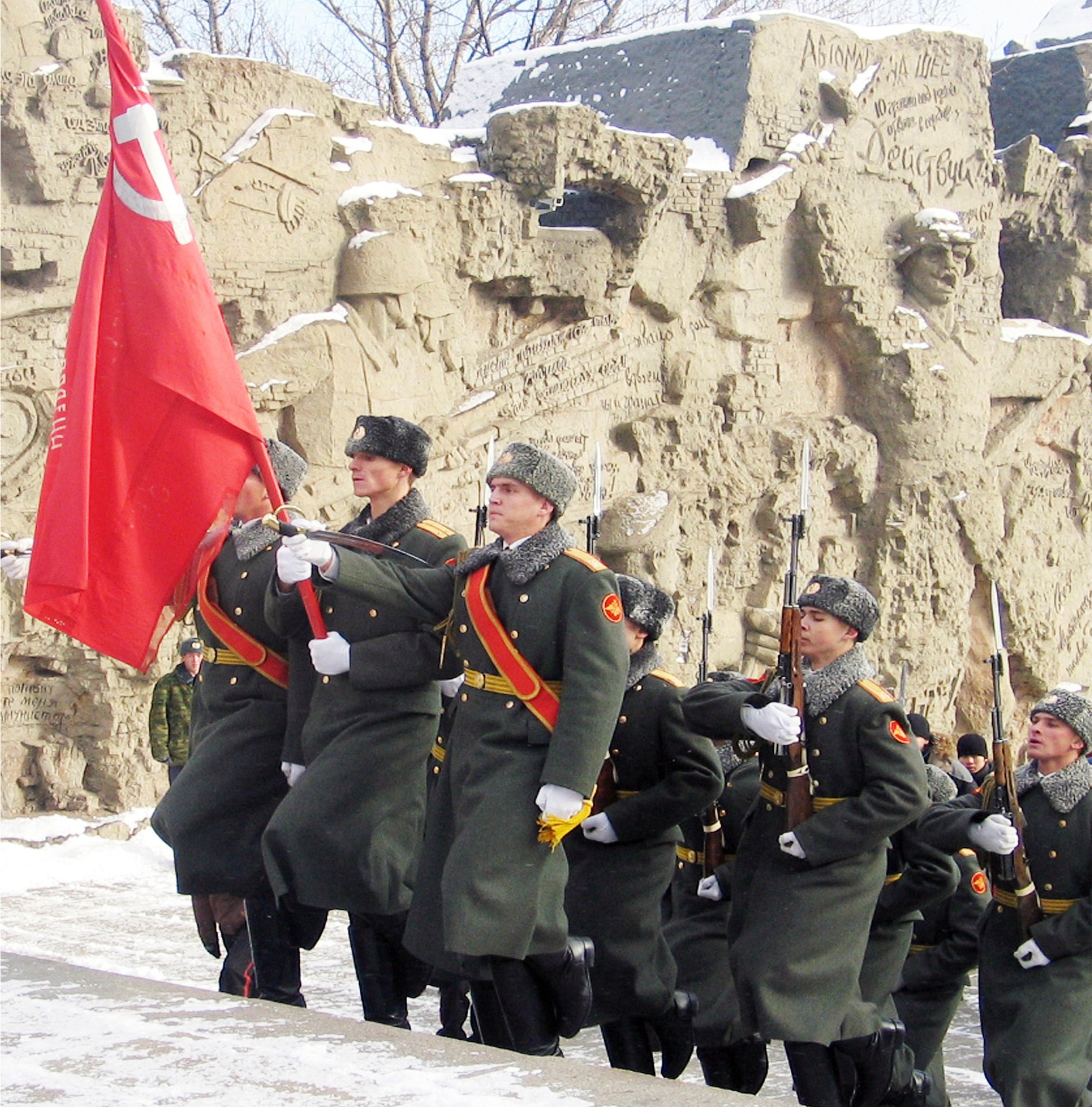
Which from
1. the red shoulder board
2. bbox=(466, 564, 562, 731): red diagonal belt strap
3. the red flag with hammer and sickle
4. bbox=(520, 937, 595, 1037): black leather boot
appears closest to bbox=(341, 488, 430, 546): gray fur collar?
the red flag with hammer and sickle

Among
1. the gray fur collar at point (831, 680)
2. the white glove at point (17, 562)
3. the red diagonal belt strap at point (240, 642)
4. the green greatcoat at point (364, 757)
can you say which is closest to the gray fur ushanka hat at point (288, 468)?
the red diagonal belt strap at point (240, 642)

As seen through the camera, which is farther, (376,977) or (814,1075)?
(376,977)

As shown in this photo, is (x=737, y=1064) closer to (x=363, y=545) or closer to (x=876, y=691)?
(x=876, y=691)

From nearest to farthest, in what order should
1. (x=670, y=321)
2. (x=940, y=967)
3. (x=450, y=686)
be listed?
(x=450, y=686), (x=940, y=967), (x=670, y=321)

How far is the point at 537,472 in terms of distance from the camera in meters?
4.34

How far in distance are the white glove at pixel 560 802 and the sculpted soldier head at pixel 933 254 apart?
932 centimetres

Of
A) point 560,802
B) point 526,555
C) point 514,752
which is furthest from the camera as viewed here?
point 526,555

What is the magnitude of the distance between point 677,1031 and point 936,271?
8830mm

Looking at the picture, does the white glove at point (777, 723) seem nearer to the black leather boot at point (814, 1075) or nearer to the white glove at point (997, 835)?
the white glove at point (997, 835)

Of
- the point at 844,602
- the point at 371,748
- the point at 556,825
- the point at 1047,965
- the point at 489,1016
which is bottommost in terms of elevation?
the point at 1047,965

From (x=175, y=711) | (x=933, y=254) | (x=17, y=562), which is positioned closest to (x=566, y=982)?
(x=17, y=562)

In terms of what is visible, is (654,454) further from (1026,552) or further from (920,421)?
(1026,552)

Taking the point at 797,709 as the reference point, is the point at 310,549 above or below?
above

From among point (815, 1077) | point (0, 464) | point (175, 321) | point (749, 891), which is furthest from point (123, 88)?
point (0, 464)
